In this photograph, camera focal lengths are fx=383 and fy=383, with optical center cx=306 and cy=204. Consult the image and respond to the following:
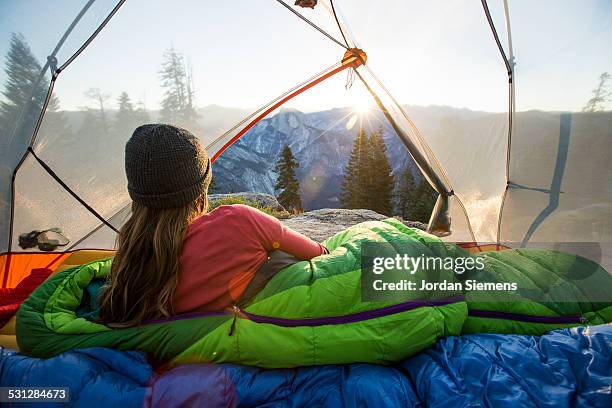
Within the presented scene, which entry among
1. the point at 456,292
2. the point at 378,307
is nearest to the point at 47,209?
the point at 378,307

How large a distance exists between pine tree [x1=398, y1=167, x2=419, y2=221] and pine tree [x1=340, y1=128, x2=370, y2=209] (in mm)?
1019

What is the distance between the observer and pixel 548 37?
6.51 feet

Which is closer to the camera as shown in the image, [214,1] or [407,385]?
[407,385]

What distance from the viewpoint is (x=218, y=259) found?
4.17ft

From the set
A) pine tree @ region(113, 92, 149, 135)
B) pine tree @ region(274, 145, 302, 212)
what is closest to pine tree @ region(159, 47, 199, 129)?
pine tree @ region(113, 92, 149, 135)

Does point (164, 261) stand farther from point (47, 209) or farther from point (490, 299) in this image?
point (47, 209)

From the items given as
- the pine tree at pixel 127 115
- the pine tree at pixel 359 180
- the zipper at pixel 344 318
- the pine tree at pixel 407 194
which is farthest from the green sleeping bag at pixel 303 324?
the pine tree at pixel 359 180

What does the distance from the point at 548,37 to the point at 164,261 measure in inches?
84.4

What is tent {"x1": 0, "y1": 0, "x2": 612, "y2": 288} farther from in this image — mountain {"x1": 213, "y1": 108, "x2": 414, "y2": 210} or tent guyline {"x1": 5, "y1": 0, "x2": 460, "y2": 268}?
mountain {"x1": 213, "y1": 108, "x2": 414, "y2": 210}

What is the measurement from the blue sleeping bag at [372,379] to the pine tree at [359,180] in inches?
378

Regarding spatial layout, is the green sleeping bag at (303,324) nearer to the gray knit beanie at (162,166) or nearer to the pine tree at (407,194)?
the gray knit beanie at (162,166)

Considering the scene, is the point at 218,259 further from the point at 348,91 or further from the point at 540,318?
the point at 348,91

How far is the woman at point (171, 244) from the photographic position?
1.25 metres

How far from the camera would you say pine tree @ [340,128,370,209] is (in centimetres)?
1079
